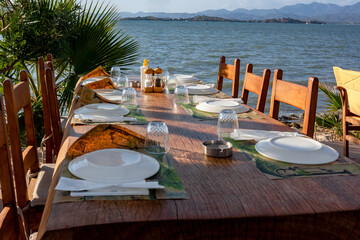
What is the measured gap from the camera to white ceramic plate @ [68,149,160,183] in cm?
102

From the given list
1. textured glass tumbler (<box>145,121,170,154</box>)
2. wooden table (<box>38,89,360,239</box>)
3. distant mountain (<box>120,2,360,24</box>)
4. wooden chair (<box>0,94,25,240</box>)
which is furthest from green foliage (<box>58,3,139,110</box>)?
distant mountain (<box>120,2,360,24</box>)

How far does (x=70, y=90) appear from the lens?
13.2 ft

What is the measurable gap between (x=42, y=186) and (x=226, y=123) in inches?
35.1

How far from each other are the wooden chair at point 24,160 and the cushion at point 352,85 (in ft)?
8.31

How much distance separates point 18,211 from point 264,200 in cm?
95

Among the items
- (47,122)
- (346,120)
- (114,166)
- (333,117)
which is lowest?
(333,117)

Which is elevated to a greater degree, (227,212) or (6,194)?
(227,212)

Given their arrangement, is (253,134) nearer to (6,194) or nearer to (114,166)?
(114,166)

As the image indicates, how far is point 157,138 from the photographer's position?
4.24 ft

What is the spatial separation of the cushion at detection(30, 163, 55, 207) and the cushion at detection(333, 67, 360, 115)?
8.15ft

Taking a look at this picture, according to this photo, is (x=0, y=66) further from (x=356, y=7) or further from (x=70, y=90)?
(x=356, y=7)

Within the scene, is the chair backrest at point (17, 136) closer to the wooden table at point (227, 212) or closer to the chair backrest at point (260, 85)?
the wooden table at point (227, 212)

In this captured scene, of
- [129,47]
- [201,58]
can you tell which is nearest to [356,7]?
[201,58]

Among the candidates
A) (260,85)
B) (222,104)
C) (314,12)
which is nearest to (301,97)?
(222,104)
